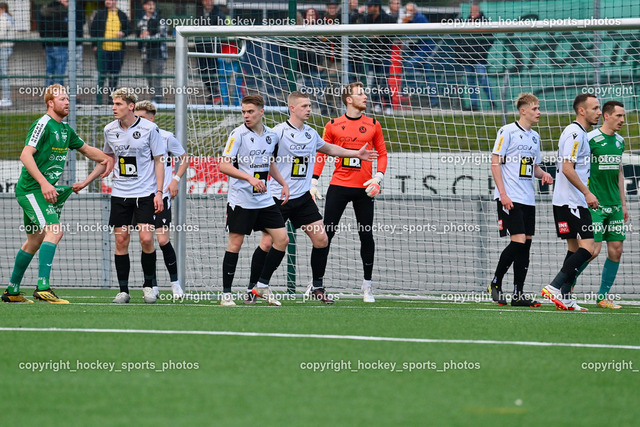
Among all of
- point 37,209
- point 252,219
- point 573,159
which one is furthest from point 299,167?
point 573,159

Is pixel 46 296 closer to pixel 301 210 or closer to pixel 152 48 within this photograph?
→ pixel 301 210

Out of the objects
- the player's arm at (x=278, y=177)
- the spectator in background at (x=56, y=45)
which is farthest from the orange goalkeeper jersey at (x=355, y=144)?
the spectator in background at (x=56, y=45)

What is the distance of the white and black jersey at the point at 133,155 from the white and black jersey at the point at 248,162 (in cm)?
106

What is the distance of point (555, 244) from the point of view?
12211mm

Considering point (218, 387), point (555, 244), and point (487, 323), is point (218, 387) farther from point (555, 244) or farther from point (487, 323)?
point (555, 244)

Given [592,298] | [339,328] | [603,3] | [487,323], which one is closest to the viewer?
[339,328]

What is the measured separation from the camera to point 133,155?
9.48 m

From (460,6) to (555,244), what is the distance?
6.21 meters

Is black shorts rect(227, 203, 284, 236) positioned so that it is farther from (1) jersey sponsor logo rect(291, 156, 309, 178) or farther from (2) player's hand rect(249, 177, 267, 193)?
(1) jersey sponsor logo rect(291, 156, 309, 178)

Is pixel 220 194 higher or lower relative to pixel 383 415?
higher

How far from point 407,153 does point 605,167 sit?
3381mm

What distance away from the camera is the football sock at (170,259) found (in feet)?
33.7

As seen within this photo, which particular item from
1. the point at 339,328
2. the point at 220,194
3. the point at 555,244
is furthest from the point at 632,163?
the point at 339,328

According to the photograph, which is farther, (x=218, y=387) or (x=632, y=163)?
(x=632, y=163)
